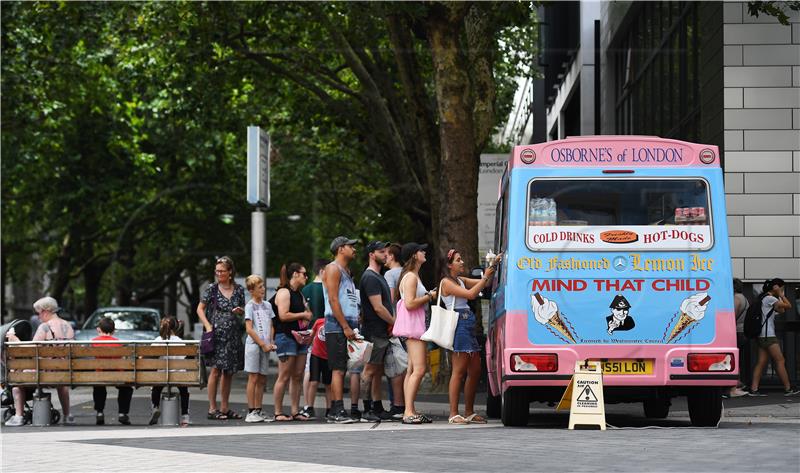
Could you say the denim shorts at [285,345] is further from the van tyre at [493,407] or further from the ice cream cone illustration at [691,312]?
the ice cream cone illustration at [691,312]

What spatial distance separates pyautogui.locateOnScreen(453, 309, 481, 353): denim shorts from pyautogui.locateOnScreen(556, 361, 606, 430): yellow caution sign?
1.74 metres

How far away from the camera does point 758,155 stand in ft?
66.6

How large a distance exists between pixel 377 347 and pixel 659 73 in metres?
13.1

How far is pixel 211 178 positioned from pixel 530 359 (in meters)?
31.5

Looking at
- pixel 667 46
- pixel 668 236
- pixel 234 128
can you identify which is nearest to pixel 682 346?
pixel 668 236

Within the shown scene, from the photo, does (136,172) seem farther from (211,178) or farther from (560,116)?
(560,116)

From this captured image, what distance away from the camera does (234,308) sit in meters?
15.9

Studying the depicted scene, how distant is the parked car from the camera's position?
28.7 metres

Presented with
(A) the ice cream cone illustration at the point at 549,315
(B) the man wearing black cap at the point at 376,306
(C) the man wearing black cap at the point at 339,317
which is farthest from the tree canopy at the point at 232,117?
(A) the ice cream cone illustration at the point at 549,315

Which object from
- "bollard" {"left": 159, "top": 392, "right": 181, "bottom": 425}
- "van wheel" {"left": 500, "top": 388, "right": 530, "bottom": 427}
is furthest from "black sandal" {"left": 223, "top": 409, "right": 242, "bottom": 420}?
"van wheel" {"left": 500, "top": 388, "right": 530, "bottom": 427}

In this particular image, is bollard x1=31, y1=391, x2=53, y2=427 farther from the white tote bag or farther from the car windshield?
the car windshield

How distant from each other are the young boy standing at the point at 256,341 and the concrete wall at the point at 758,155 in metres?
7.52

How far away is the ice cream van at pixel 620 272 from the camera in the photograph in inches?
525

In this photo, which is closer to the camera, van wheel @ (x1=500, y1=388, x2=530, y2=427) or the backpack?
van wheel @ (x1=500, y1=388, x2=530, y2=427)
